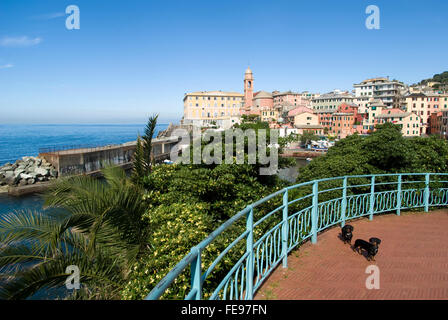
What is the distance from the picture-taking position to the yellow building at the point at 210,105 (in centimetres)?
11106

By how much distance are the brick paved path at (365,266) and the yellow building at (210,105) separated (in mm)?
105891

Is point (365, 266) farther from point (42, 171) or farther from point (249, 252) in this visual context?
point (42, 171)

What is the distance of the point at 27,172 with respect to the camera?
30531 millimetres


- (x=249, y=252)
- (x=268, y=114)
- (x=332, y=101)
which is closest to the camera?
(x=249, y=252)

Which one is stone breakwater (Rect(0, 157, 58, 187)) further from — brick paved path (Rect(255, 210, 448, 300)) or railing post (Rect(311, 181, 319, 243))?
brick paved path (Rect(255, 210, 448, 300))

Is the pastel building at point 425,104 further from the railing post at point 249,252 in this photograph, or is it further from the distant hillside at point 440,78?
the railing post at point 249,252

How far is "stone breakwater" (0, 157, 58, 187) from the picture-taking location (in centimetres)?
2908

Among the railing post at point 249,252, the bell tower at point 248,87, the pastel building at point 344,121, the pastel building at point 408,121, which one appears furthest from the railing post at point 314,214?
the bell tower at point 248,87

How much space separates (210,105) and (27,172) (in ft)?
281

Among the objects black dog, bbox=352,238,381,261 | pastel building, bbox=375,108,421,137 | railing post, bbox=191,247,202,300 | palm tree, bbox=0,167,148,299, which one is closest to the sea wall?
palm tree, bbox=0,167,148,299

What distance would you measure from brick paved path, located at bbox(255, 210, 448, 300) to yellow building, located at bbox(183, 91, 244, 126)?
106 m

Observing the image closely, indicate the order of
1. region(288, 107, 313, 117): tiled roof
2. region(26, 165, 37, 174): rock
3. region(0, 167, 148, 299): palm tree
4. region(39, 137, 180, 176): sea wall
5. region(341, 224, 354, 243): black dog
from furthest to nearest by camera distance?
region(288, 107, 313, 117): tiled roof → region(39, 137, 180, 176): sea wall → region(26, 165, 37, 174): rock → region(341, 224, 354, 243): black dog → region(0, 167, 148, 299): palm tree

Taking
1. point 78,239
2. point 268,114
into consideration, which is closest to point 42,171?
point 78,239
